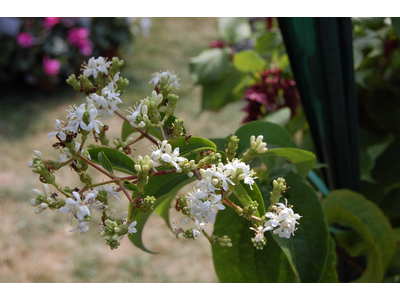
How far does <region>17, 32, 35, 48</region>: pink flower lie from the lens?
9.05 ft

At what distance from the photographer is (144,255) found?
1.64 m

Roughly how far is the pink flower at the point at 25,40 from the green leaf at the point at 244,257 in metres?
2.76

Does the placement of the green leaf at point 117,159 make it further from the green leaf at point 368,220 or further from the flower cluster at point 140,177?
the green leaf at point 368,220

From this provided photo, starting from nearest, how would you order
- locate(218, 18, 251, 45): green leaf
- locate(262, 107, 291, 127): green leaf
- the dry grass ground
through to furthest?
locate(262, 107, 291, 127): green leaf → locate(218, 18, 251, 45): green leaf → the dry grass ground

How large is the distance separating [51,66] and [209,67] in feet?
7.30

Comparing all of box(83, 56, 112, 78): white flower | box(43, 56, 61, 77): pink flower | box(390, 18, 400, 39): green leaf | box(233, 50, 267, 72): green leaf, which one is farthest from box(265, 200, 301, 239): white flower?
box(43, 56, 61, 77): pink flower

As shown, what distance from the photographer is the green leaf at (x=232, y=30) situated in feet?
3.04

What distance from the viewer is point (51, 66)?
2738 mm

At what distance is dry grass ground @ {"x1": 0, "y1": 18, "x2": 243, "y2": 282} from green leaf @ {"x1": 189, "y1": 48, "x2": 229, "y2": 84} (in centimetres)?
18

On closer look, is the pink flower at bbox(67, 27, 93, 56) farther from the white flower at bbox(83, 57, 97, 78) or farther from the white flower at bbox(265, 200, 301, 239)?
the white flower at bbox(265, 200, 301, 239)

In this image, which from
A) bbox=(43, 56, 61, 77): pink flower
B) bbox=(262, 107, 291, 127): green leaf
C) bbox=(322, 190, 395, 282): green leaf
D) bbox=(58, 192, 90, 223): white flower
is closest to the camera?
bbox=(58, 192, 90, 223): white flower

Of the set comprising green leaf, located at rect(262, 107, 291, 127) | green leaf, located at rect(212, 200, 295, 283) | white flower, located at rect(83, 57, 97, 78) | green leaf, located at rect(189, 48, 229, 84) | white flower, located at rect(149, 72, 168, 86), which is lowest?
green leaf, located at rect(212, 200, 295, 283)

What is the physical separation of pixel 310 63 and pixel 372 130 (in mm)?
370

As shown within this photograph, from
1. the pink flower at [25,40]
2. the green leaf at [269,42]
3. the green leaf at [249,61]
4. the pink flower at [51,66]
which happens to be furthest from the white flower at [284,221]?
the pink flower at [25,40]
